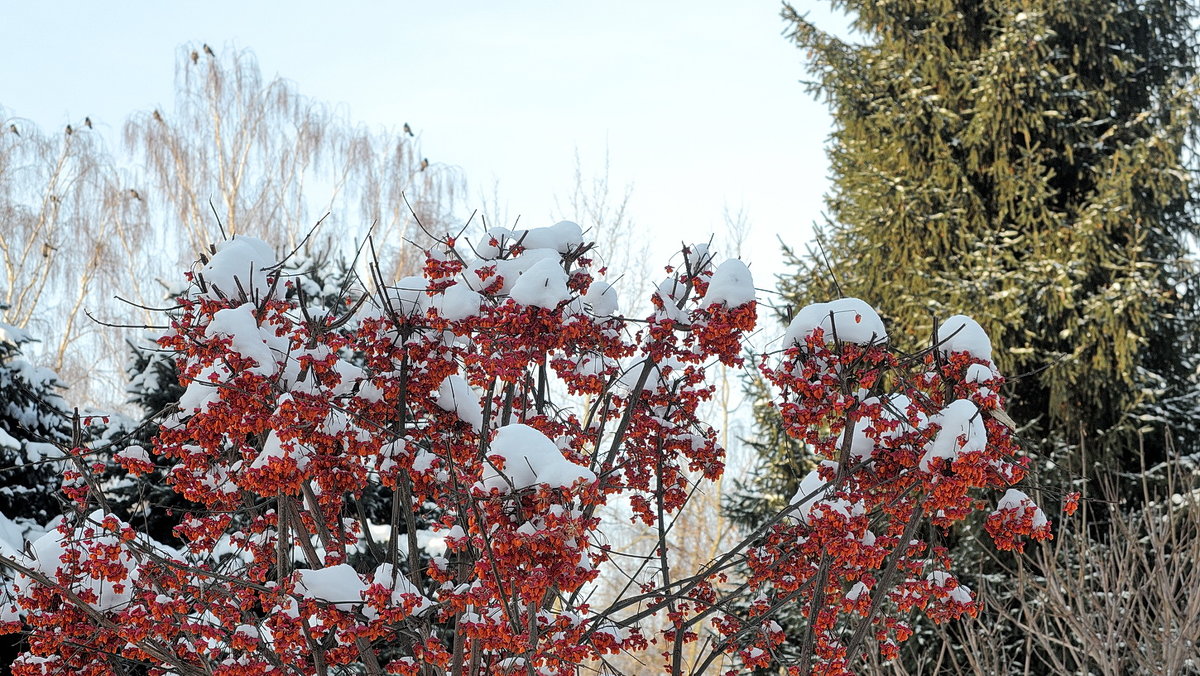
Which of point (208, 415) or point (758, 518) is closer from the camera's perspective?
point (208, 415)

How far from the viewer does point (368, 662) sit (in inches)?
121

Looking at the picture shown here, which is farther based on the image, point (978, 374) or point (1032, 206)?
point (1032, 206)

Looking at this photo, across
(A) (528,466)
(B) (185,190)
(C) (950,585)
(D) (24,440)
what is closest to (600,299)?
(A) (528,466)

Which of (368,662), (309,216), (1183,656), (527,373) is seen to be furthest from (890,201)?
(309,216)

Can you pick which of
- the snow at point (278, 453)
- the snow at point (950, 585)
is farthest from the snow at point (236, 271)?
the snow at point (950, 585)

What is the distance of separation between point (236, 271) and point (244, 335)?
359 millimetres

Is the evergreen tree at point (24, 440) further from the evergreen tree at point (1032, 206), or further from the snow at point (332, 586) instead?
the evergreen tree at point (1032, 206)

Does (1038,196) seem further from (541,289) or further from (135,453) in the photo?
(135,453)

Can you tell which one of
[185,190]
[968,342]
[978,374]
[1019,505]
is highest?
[185,190]

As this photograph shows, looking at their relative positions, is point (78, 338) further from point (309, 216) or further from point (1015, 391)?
point (1015, 391)

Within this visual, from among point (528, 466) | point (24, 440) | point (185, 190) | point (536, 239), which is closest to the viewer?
point (528, 466)

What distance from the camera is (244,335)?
2723 mm

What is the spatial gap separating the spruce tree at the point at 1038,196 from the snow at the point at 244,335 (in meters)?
5.93

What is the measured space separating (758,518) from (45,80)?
41.4 ft
